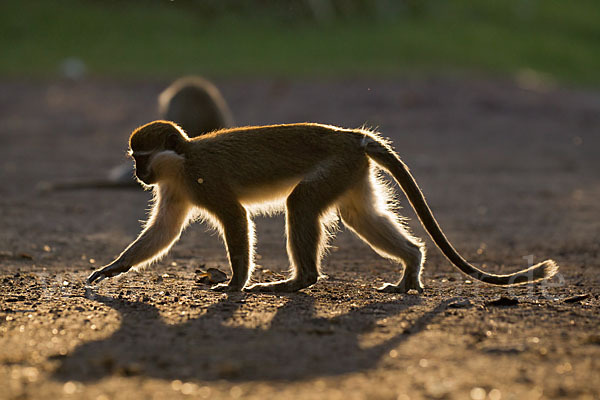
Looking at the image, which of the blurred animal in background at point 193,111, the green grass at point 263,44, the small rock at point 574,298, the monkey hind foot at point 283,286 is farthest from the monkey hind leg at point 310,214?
the green grass at point 263,44

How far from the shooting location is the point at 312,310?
4871mm

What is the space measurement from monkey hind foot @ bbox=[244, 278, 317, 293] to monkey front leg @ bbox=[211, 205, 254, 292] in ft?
0.29

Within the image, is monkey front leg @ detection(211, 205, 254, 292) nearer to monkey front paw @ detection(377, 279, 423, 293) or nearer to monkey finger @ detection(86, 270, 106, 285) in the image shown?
monkey finger @ detection(86, 270, 106, 285)

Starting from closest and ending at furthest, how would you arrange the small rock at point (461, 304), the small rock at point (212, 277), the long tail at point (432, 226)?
the small rock at point (461, 304)
the long tail at point (432, 226)
the small rock at point (212, 277)

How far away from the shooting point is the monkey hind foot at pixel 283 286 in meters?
5.39

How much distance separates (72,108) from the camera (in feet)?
65.0

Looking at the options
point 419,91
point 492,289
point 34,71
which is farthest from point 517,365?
point 34,71

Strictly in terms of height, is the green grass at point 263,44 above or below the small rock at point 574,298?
above

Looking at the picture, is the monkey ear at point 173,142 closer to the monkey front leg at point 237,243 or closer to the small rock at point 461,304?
the monkey front leg at point 237,243

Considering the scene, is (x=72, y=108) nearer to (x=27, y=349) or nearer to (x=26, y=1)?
(x=26, y=1)

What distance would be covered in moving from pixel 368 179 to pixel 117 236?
10.7ft

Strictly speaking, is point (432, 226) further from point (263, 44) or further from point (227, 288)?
point (263, 44)

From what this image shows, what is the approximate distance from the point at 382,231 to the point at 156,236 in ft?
5.00

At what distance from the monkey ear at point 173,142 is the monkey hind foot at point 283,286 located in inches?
41.2
